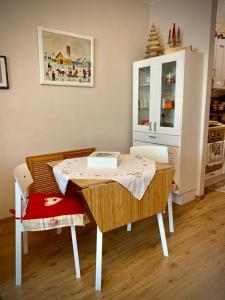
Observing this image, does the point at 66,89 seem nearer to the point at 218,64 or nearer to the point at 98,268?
the point at 98,268

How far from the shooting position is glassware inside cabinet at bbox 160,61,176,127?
2689mm

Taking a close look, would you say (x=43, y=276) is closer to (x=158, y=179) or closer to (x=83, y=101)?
(x=158, y=179)

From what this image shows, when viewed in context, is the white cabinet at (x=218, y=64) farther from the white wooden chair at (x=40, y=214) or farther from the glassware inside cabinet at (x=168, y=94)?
the white wooden chair at (x=40, y=214)

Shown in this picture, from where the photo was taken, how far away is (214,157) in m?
3.46

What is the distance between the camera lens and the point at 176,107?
262 centimetres

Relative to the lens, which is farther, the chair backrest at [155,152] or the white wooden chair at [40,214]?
the chair backrest at [155,152]

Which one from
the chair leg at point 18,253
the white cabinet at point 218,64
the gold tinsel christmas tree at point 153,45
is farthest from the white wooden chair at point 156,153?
the white cabinet at point 218,64

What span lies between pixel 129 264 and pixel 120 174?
0.74 m

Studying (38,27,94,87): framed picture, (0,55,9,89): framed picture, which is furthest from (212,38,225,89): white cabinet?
(0,55,9,89): framed picture

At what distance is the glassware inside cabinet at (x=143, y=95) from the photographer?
3.03 meters

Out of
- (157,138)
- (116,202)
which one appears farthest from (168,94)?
(116,202)

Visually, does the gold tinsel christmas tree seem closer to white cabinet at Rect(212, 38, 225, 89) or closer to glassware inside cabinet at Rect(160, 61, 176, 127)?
glassware inside cabinet at Rect(160, 61, 176, 127)

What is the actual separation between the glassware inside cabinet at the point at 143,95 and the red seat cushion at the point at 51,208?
1.72 m

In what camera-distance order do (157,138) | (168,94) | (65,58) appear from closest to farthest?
1. (65,58)
2. (168,94)
3. (157,138)
